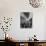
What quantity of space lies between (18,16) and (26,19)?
0.31 m

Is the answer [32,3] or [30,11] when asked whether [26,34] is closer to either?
[30,11]

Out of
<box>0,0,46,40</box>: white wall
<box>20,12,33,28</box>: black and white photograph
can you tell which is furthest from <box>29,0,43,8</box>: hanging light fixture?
<box>20,12,33,28</box>: black and white photograph

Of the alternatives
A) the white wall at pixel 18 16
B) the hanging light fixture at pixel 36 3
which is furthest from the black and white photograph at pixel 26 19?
the hanging light fixture at pixel 36 3

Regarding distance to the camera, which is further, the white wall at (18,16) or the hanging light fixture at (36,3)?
the hanging light fixture at (36,3)

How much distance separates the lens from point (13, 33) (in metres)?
4.58

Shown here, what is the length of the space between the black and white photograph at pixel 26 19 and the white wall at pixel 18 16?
111mm

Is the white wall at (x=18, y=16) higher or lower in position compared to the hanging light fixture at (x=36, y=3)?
lower

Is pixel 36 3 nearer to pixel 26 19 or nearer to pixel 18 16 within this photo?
pixel 26 19

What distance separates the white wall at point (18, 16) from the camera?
15.0 ft

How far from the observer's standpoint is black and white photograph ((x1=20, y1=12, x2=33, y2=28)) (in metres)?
4.66

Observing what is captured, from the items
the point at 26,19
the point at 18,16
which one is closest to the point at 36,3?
the point at 26,19

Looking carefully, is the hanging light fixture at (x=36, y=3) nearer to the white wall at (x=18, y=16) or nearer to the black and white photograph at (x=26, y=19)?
the white wall at (x=18, y=16)

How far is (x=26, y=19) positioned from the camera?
15.4 ft

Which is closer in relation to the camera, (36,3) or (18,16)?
(18,16)
